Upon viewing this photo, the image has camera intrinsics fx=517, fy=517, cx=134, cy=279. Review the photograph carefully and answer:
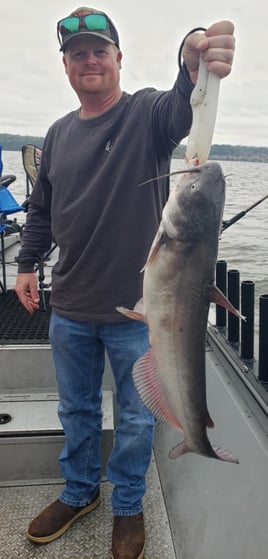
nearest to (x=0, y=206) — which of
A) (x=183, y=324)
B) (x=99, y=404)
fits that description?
(x=99, y=404)

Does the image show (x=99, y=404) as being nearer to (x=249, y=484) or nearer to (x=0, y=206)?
(x=249, y=484)

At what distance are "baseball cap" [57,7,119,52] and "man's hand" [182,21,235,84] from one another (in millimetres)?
713

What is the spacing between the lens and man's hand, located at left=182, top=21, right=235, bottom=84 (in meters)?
1.41

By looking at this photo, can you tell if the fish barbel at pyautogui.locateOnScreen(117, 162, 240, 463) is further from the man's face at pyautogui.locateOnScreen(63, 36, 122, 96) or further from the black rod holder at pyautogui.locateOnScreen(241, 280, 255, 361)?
the black rod holder at pyautogui.locateOnScreen(241, 280, 255, 361)

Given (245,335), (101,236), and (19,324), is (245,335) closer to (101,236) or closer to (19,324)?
(101,236)

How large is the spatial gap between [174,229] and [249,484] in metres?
1.21

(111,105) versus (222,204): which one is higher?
(111,105)

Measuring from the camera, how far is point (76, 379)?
2.49 metres

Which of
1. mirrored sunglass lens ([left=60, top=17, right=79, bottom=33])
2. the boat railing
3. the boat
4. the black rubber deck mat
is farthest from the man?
the black rubber deck mat

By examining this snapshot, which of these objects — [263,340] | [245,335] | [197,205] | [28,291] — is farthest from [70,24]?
[245,335]

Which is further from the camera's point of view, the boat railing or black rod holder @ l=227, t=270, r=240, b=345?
black rod holder @ l=227, t=270, r=240, b=345

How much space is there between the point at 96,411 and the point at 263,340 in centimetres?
92

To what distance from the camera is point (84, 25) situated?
2078mm

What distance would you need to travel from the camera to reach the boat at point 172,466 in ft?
6.98
